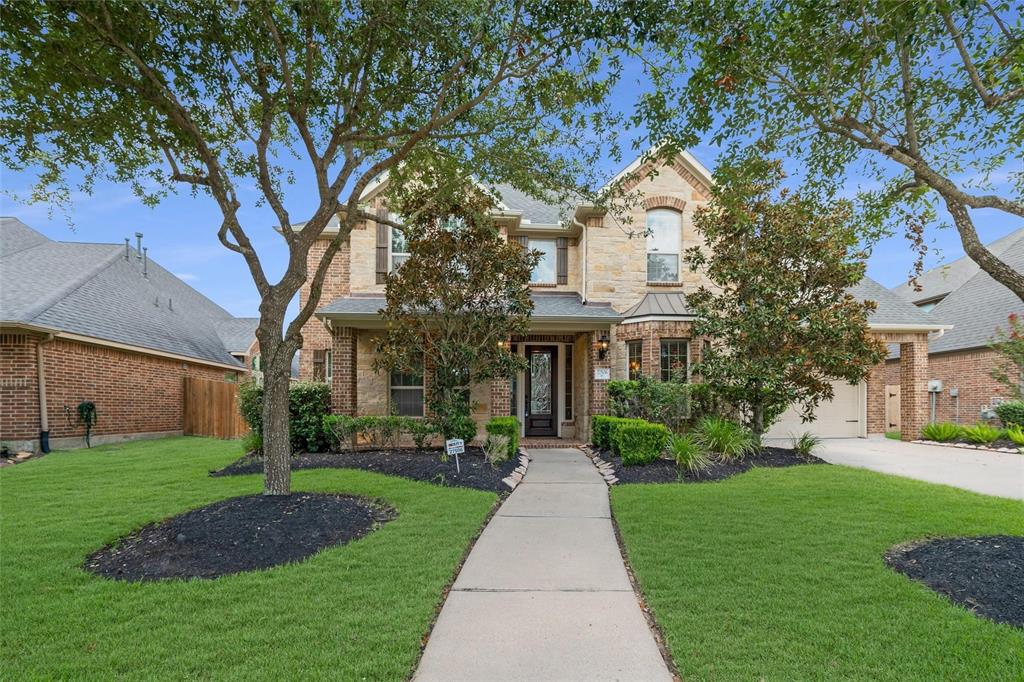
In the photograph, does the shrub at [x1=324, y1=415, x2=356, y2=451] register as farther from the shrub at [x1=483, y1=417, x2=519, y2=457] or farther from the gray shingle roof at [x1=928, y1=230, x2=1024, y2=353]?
the gray shingle roof at [x1=928, y1=230, x2=1024, y2=353]

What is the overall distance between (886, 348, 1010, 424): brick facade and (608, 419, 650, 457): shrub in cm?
1020

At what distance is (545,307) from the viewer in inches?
476

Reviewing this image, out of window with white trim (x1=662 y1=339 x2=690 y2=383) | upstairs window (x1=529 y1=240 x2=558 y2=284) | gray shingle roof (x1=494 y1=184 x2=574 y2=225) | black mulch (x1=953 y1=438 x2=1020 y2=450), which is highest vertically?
gray shingle roof (x1=494 y1=184 x2=574 y2=225)

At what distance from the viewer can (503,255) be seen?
9008mm

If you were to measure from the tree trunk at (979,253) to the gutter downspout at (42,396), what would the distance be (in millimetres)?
16306

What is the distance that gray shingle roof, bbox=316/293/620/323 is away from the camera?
11.0 m

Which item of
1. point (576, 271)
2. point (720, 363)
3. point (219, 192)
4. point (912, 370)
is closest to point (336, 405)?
point (219, 192)

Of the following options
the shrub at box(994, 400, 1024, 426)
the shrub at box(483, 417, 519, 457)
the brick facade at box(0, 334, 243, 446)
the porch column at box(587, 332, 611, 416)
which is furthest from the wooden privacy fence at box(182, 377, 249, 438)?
the shrub at box(994, 400, 1024, 426)

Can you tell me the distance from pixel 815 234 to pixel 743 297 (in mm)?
1661

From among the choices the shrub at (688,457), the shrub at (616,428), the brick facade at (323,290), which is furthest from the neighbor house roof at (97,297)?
the shrub at (688,457)

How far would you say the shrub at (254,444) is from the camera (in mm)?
9859

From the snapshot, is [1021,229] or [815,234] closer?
[815,234]

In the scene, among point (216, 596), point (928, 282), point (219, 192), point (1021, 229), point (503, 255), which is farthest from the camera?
point (928, 282)

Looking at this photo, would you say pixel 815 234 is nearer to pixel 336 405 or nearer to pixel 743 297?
pixel 743 297
